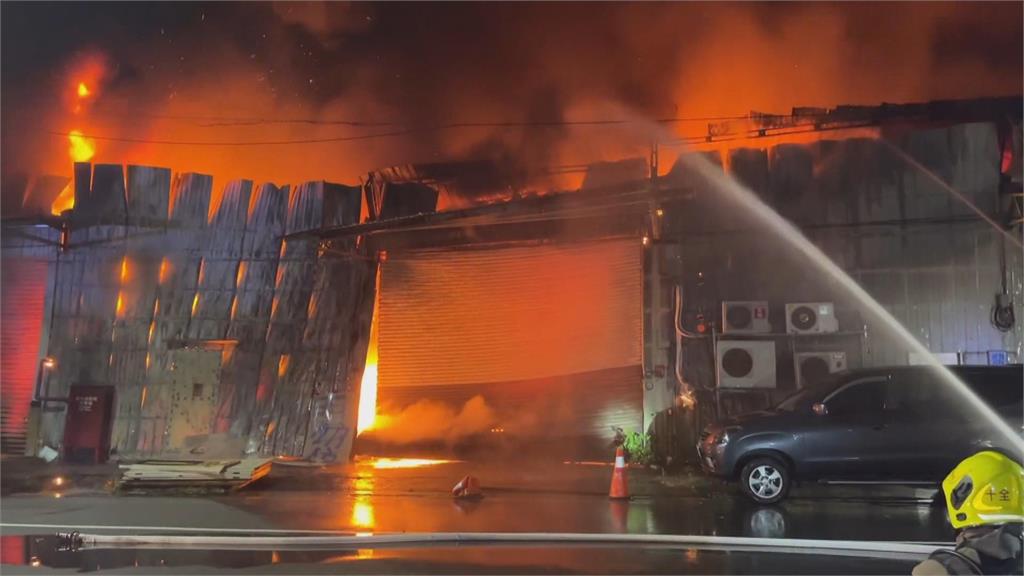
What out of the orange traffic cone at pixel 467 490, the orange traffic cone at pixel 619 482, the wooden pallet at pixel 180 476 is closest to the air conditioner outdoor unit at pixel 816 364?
the orange traffic cone at pixel 619 482

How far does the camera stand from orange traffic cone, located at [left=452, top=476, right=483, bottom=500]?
836 centimetres

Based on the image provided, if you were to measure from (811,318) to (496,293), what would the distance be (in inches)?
194

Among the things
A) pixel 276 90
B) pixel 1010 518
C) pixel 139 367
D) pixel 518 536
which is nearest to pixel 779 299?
pixel 518 536

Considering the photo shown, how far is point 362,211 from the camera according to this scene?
473 inches

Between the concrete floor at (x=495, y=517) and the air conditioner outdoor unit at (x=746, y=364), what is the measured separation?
182 centimetres

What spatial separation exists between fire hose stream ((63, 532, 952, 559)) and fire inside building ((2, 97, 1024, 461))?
15.0 ft

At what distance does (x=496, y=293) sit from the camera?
456 inches

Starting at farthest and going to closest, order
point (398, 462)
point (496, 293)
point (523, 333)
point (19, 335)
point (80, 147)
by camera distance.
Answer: point (80, 147)
point (19, 335)
point (496, 293)
point (523, 333)
point (398, 462)

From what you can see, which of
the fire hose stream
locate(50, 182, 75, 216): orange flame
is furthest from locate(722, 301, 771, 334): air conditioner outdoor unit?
locate(50, 182, 75, 216): orange flame

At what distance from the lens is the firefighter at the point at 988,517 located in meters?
2.58

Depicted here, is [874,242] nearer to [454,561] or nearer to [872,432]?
[872,432]

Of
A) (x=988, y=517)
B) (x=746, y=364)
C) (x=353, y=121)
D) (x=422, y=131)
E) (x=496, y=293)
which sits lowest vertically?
(x=988, y=517)

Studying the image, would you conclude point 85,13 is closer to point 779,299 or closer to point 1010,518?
point 779,299

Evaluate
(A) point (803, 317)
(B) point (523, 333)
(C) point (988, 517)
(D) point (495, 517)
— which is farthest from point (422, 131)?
(C) point (988, 517)
